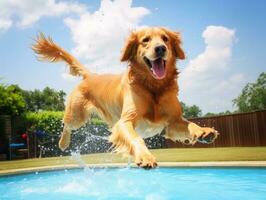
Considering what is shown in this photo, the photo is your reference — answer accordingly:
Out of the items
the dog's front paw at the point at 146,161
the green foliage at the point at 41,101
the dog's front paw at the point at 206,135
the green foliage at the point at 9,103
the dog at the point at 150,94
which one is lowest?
the dog's front paw at the point at 146,161

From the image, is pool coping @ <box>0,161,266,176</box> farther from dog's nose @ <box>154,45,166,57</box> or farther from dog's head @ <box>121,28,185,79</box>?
dog's nose @ <box>154,45,166,57</box>

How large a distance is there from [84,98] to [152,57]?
2.81m

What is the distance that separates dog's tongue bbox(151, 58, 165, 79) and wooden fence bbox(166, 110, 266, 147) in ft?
49.8

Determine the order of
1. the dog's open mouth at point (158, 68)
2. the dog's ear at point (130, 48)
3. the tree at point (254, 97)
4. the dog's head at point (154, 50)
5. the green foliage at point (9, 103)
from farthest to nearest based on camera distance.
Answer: the tree at point (254, 97) < the green foliage at point (9, 103) < the dog's ear at point (130, 48) < the dog's open mouth at point (158, 68) < the dog's head at point (154, 50)

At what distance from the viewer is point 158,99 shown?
18.4ft

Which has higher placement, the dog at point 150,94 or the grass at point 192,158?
the dog at point 150,94

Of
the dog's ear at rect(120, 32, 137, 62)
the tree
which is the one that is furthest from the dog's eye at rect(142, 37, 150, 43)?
the tree

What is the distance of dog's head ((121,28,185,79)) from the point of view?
5113mm

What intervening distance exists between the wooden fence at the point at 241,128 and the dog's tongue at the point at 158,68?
1519 cm

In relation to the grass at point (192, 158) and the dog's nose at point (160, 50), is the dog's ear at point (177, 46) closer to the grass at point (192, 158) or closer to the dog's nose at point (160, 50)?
the dog's nose at point (160, 50)

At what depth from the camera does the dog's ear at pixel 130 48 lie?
551cm

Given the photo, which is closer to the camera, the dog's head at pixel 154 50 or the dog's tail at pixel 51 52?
the dog's head at pixel 154 50

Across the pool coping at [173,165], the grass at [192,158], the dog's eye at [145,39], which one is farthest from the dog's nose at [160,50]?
the grass at [192,158]

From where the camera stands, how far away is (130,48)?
18.2 feet
